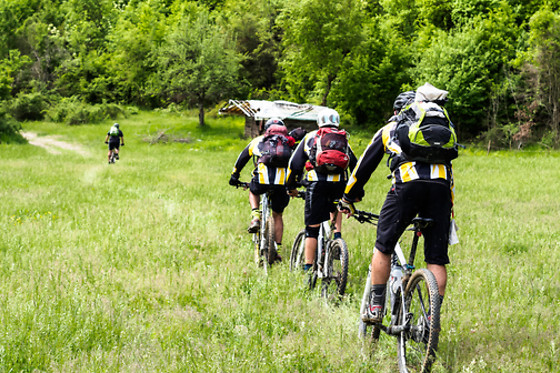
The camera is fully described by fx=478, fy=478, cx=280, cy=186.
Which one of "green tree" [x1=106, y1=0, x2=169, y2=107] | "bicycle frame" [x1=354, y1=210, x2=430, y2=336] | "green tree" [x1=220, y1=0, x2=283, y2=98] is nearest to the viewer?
"bicycle frame" [x1=354, y1=210, x2=430, y2=336]

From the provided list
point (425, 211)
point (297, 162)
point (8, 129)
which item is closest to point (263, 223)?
point (297, 162)

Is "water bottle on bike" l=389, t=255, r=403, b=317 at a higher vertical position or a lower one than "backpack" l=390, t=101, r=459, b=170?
lower

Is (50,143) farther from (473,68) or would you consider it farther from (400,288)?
(400,288)

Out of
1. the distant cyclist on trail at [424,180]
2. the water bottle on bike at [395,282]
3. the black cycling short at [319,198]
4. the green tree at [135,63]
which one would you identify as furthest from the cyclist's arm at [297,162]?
the green tree at [135,63]

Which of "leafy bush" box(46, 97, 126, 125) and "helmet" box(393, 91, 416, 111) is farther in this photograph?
"leafy bush" box(46, 97, 126, 125)

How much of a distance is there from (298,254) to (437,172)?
9.58ft

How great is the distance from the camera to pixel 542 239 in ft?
26.0

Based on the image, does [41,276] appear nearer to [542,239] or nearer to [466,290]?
[466,290]

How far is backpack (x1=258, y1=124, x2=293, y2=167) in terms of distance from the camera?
6676mm

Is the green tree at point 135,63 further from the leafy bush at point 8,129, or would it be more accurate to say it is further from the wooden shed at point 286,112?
the wooden shed at point 286,112

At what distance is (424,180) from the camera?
3.48m

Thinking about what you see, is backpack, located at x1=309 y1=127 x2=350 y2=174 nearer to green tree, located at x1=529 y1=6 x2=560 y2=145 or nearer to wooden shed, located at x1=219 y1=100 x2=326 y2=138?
wooden shed, located at x1=219 y1=100 x2=326 y2=138

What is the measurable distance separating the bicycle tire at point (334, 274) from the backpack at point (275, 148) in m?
1.83

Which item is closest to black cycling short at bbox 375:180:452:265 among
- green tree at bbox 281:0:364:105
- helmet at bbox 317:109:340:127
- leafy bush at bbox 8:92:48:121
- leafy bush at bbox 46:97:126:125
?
helmet at bbox 317:109:340:127
